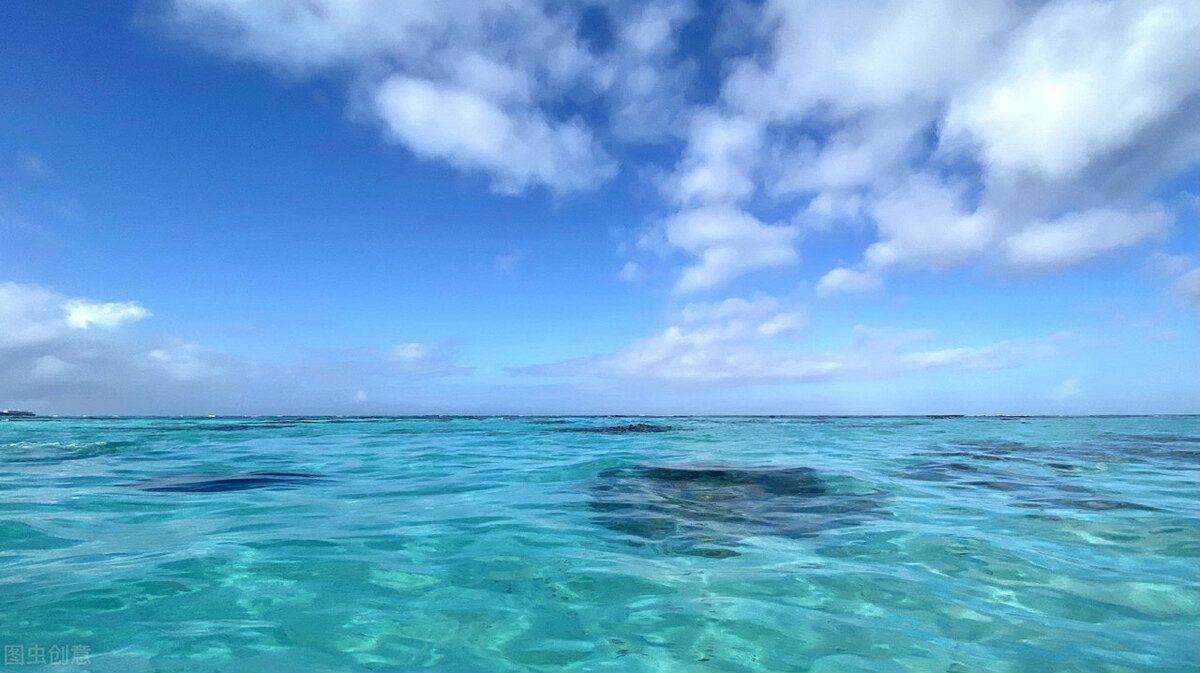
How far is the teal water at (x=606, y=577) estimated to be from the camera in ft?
16.8

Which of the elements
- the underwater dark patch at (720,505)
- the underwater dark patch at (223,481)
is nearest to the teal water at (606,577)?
the underwater dark patch at (720,505)

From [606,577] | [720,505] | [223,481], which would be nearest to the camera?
[606,577]

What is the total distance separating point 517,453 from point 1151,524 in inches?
802

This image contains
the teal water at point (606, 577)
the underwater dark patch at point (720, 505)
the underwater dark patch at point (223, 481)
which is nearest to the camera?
the teal water at point (606, 577)

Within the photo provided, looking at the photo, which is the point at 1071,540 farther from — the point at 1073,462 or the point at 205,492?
the point at 205,492

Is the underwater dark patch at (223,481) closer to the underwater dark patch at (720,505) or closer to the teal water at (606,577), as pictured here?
the teal water at (606,577)

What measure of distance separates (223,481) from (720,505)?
1339 cm

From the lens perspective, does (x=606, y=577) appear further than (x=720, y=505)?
No

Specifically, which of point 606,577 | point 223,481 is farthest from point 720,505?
point 223,481

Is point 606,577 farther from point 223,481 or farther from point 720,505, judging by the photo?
point 223,481

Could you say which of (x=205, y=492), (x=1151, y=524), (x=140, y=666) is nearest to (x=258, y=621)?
(x=140, y=666)

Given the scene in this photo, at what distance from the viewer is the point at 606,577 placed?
7.07 m

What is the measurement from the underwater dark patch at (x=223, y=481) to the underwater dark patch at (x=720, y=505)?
8589 mm

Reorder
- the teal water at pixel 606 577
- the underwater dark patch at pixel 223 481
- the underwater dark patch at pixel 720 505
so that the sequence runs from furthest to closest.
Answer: the underwater dark patch at pixel 223 481 → the underwater dark patch at pixel 720 505 → the teal water at pixel 606 577
